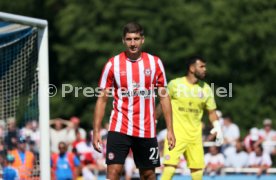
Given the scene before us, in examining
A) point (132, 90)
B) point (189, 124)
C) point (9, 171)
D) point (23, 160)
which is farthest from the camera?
point (9, 171)

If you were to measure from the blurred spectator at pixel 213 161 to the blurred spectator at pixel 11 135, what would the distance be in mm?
5562

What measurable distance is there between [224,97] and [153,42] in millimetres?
3435

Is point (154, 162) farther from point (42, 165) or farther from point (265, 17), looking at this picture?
point (265, 17)

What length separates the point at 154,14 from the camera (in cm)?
3675

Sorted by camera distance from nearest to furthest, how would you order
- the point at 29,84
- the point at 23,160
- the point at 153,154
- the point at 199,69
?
the point at 153,154, the point at 199,69, the point at 29,84, the point at 23,160

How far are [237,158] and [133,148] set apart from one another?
10664 millimetres

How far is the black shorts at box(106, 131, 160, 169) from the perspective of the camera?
11211mm

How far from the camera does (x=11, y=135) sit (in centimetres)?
1706

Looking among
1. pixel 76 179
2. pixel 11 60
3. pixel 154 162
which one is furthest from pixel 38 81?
pixel 76 179

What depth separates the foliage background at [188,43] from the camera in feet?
115

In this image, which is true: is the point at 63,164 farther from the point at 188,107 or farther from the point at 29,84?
the point at 188,107

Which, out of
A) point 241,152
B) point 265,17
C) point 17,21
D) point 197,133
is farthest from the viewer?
point 265,17

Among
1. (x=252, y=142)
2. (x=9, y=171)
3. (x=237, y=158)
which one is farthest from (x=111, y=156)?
(x=252, y=142)

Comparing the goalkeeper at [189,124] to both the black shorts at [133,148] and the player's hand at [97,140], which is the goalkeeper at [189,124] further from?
the player's hand at [97,140]
